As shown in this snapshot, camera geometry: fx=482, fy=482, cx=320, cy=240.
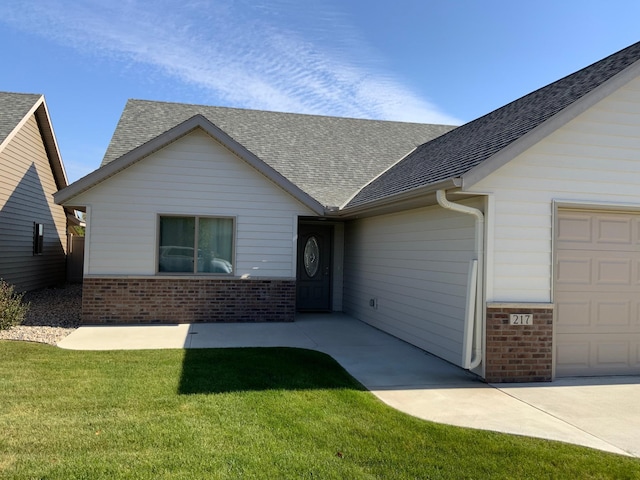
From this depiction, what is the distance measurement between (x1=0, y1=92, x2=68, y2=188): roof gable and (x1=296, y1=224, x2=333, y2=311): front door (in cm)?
830

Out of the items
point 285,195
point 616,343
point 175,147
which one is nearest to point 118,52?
point 175,147

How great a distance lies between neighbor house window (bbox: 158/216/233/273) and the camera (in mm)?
11086

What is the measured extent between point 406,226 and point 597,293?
3.54 metres

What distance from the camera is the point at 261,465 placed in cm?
394

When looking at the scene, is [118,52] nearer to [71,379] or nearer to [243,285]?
[243,285]

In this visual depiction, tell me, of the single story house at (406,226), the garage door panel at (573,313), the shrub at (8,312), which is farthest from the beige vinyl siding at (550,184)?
the shrub at (8,312)

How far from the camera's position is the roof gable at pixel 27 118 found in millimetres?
13320

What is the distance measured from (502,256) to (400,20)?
7978 millimetres

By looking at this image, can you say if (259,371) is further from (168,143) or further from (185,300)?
(168,143)

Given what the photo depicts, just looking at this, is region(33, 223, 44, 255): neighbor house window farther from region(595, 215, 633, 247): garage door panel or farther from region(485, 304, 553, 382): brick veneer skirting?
region(595, 215, 633, 247): garage door panel

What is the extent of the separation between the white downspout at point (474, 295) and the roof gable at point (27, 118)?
1183 cm

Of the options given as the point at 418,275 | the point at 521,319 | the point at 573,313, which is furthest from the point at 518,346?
the point at 418,275

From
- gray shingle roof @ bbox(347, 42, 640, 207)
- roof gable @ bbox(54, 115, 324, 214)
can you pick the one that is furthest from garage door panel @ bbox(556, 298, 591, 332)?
roof gable @ bbox(54, 115, 324, 214)

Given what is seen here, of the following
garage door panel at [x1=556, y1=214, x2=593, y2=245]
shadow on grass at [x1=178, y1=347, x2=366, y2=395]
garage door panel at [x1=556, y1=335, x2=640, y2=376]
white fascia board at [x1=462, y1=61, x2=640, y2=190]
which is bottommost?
shadow on grass at [x1=178, y1=347, x2=366, y2=395]
